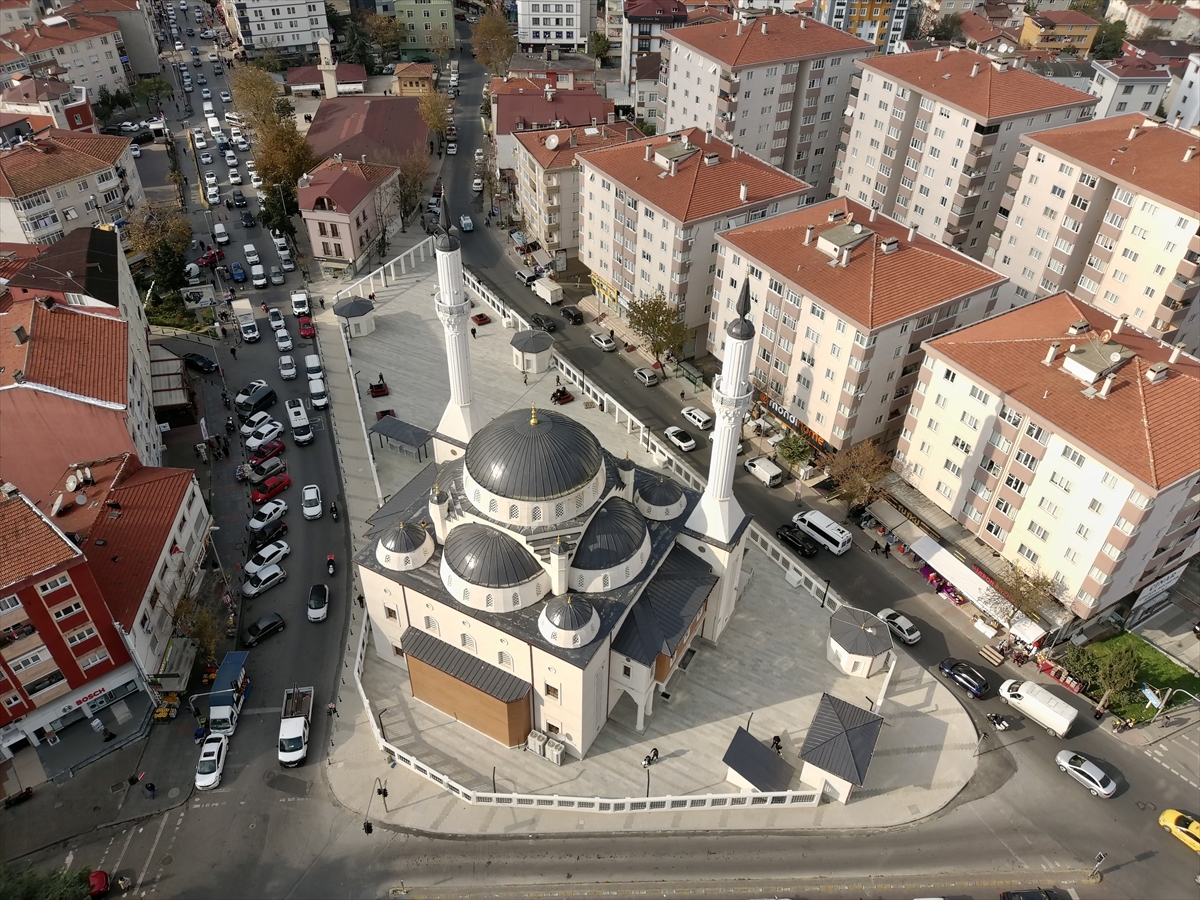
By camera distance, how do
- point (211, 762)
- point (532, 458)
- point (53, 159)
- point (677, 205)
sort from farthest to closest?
point (53, 159) < point (677, 205) < point (211, 762) < point (532, 458)

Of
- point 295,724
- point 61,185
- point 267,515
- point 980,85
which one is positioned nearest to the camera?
point 295,724

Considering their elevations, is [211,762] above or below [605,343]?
below

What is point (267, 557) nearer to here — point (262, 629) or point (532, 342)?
point (262, 629)

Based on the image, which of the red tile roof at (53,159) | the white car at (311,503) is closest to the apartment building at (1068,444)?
the white car at (311,503)

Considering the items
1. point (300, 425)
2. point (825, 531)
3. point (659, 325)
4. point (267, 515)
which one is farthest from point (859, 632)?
point (300, 425)

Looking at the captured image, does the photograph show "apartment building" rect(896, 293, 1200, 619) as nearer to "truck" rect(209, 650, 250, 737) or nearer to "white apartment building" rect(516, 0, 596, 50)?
"truck" rect(209, 650, 250, 737)

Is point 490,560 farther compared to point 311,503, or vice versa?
point 311,503

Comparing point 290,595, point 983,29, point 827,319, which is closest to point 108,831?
point 290,595

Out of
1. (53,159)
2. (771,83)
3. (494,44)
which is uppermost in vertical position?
(771,83)

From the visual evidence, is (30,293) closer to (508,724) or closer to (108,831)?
(108,831)
